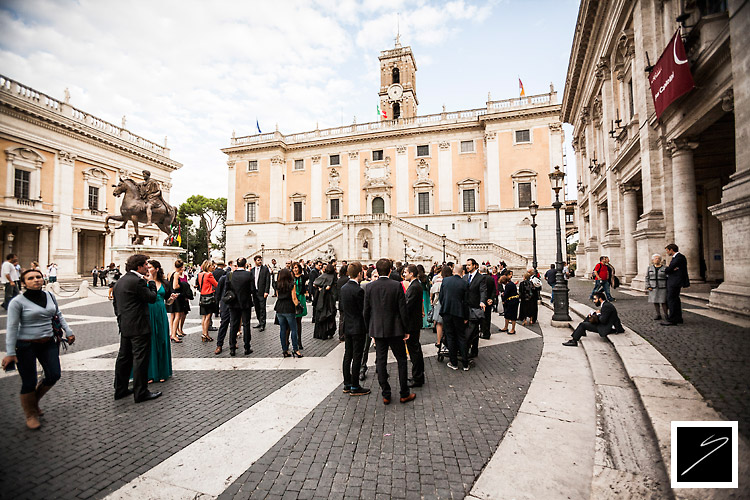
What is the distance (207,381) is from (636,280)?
549 inches

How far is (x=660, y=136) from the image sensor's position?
10805 mm

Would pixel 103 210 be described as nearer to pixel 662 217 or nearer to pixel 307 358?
pixel 307 358

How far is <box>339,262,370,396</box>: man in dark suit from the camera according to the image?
4.60 m

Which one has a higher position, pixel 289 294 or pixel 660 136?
pixel 660 136

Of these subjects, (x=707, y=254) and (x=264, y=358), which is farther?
(x=707, y=254)

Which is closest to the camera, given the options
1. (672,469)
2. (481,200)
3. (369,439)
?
(672,469)

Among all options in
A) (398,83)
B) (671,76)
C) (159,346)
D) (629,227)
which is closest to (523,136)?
(629,227)

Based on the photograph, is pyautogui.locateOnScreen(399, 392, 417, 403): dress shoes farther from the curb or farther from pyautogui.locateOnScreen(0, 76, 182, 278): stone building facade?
pyautogui.locateOnScreen(0, 76, 182, 278): stone building facade

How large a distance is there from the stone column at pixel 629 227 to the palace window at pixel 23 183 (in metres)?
20.0

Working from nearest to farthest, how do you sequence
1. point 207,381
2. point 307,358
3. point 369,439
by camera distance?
point 369,439 < point 207,381 < point 307,358

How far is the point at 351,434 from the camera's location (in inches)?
137

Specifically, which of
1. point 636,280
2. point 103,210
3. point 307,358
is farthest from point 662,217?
point 103,210

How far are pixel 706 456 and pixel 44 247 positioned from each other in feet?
92.9

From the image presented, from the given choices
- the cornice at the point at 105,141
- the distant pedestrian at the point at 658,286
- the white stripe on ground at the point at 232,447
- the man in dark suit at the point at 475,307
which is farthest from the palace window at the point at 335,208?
the white stripe on ground at the point at 232,447
